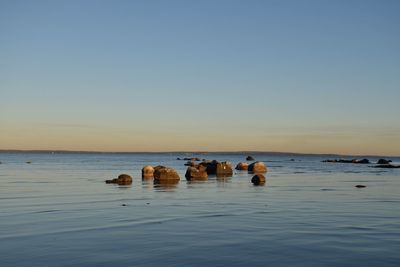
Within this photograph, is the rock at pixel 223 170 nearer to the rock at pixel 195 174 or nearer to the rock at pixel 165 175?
the rock at pixel 195 174

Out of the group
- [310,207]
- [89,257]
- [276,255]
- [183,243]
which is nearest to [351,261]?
[276,255]

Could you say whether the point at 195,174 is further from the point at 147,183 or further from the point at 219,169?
the point at 219,169

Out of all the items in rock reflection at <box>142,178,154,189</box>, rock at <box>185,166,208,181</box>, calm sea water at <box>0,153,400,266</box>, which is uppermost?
rock at <box>185,166,208,181</box>

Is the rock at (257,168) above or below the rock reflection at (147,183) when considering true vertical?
above

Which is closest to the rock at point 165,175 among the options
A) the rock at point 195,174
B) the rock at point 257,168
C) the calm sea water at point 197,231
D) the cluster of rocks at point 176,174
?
the cluster of rocks at point 176,174

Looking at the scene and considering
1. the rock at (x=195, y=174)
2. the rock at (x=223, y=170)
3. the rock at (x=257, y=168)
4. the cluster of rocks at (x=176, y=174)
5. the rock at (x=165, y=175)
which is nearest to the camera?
the cluster of rocks at (x=176, y=174)

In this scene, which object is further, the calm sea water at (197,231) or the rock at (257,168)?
the rock at (257,168)

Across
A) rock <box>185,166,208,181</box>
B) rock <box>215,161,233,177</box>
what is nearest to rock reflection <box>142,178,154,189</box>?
rock <box>185,166,208,181</box>

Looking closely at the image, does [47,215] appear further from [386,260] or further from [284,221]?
[386,260]

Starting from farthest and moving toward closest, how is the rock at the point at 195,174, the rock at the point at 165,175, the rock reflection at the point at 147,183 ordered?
the rock at the point at 195,174, the rock at the point at 165,175, the rock reflection at the point at 147,183

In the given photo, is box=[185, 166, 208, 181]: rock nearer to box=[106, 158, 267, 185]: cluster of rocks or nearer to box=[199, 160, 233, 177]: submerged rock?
box=[106, 158, 267, 185]: cluster of rocks

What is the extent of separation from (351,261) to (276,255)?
2.01 meters

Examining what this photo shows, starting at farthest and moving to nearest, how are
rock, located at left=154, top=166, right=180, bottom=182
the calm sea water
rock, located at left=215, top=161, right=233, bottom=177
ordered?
rock, located at left=215, top=161, right=233, bottom=177
rock, located at left=154, top=166, right=180, bottom=182
the calm sea water

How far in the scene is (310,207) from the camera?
24.6 meters
